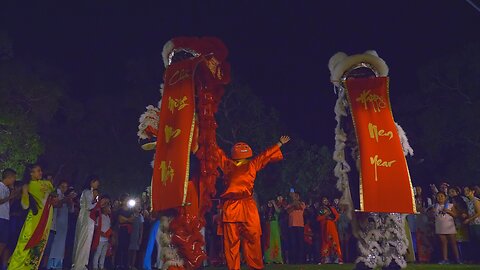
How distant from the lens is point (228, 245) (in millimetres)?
7078

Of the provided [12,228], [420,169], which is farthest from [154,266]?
[420,169]

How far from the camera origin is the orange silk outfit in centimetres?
707

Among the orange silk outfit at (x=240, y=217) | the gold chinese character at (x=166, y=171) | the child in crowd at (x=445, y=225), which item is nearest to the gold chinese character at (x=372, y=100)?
the orange silk outfit at (x=240, y=217)

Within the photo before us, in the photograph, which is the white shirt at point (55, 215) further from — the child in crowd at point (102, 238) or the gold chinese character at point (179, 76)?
the gold chinese character at point (179, 76)

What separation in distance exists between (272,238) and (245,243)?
653cm

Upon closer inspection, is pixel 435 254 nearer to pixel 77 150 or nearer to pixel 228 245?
pixel 228 245

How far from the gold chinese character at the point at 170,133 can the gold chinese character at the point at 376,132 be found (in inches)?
104

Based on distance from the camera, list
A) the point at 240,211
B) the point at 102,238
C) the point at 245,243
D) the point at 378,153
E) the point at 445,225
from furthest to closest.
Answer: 1. the point at 445,225
2. the point at 102,238
3. the point at 378,153
4. the point at 245,243
5. the point at 240,211

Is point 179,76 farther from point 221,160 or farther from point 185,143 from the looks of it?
point 221,160

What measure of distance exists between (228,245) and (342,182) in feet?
6.13

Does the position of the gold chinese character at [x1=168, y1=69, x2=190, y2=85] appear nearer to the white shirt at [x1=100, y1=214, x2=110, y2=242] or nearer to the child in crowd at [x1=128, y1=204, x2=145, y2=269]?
the white shirt at [x1=100, y1=214, x2=110, y2=242]

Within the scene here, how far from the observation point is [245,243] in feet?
23.7

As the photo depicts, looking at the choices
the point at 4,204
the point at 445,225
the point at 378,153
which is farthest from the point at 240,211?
the point at 445,225

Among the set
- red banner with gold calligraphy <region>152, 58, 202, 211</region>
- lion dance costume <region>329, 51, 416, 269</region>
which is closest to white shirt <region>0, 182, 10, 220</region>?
red banner with gold calligraphy <region>152, 58, 202, 211</region>
